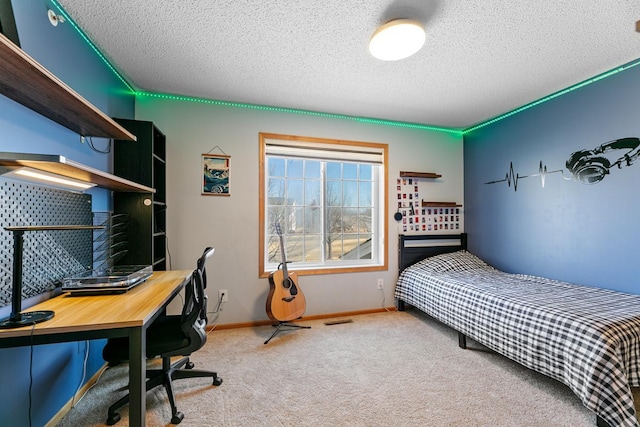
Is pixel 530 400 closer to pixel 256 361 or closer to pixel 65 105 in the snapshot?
pixel 256 361

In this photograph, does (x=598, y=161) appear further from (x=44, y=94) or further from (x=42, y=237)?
(x=42, y=237)

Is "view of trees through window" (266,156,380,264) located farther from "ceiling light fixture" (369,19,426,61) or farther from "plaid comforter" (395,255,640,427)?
"ceiling light fixture" (369,19,426,61)

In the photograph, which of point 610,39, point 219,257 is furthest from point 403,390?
point 610,39

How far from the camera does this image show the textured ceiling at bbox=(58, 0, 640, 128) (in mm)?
1659

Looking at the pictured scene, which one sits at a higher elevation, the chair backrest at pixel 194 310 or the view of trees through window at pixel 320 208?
the view of trees through window at pixel 320 208

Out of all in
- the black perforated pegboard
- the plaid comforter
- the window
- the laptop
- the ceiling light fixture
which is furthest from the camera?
the window

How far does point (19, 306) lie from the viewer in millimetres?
1168

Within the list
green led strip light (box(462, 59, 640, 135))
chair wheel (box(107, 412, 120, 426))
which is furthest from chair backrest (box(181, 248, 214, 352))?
green led strip light (box(462, 59, 640, 135))

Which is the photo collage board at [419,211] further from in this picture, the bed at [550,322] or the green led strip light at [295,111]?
the green led strip light at [295,111]

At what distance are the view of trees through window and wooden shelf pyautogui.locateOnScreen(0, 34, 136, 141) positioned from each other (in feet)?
5.57

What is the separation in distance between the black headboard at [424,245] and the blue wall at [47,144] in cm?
304

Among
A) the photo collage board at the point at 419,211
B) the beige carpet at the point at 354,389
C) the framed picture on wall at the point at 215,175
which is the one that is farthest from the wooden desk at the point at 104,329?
the photo collage board at the point at 419,211

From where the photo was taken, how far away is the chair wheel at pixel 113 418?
1.57 m

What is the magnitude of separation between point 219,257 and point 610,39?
3.58 m
